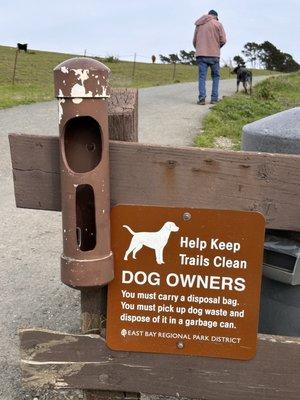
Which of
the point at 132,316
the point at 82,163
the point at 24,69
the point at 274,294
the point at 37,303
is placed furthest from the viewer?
the point at 24,69

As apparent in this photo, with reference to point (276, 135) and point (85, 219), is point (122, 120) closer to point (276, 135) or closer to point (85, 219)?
point (85, 219)

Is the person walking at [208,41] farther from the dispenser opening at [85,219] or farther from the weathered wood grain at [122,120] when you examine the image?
the dispenser opening at [85,219]

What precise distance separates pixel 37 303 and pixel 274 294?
1.90m

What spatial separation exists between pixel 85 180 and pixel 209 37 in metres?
11.7

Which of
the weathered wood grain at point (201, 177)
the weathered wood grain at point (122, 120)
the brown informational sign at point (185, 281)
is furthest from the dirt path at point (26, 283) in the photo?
the weathered wood grain at point (122, 120)

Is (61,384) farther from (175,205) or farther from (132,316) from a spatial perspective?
(175,205)

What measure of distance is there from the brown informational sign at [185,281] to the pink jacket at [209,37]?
1153 centimetres

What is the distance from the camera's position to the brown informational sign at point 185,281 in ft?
6.95

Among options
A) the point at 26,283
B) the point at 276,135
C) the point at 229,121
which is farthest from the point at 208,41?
the point at 276,135

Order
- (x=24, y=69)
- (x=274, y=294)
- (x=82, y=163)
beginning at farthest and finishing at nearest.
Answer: (x=24, y=69) < (x=274, y=294) < (x=82, y=163)

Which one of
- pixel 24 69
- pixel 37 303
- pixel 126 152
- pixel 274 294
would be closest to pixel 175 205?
pixel 126 152

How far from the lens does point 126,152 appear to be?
2.12m

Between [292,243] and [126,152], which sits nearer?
[126,152]

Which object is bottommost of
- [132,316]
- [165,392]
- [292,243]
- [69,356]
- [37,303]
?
[37,303]
